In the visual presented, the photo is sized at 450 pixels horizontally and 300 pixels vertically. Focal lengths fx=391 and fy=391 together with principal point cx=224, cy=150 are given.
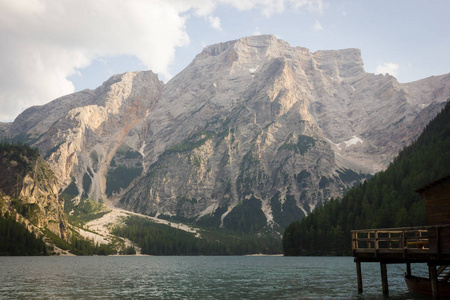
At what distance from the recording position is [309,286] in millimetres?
61250

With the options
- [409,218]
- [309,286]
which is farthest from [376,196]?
[309,286]

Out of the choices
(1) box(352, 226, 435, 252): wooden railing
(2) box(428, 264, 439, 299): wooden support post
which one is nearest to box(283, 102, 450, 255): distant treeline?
(1) box(352, 226, 435, 252): wooden railing

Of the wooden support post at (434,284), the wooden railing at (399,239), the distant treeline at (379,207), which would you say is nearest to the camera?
the wooden support post at (434,284)

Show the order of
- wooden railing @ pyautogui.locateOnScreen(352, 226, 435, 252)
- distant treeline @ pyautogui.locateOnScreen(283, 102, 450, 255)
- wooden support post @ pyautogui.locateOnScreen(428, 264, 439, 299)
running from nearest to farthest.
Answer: wooden support post @ pyautogui.locateOnScreen(428, 264, 439, 299) → wooden railing @ pyautogui.locateOnScreen(352, 226, 435, 252) → distant treeline @ pyautogui.locateOnScreen(283, 102, 450, 255)

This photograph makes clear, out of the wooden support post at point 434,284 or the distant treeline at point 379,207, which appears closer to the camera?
the wooden support post at point 434,284

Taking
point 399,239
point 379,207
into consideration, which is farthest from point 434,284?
point 379,207

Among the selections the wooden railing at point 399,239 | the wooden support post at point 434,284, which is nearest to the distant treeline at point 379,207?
the wooden railing at point 399,239

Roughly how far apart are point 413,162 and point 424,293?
6533 inches

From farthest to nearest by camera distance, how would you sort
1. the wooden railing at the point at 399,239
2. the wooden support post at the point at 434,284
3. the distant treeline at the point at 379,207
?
the distant treeline at the point at 379,207
the wooden railing at the point at 399,239
the wooden support post at the point at 434,284

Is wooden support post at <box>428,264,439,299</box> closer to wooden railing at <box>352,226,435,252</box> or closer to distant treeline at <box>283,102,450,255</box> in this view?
wooden railing at <box>352,226,435,252</box>

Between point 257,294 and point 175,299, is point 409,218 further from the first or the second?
point 175,299

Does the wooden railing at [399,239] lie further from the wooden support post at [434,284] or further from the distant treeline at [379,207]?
the distant treeline at [379,207]

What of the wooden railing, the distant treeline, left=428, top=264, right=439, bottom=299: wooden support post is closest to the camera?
left=428, top=264, right=439, bottom=299: wooden support post

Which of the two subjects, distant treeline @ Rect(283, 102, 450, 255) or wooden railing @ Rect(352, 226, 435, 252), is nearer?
wooden railing @ Rect(352, 226, 435, 252)
